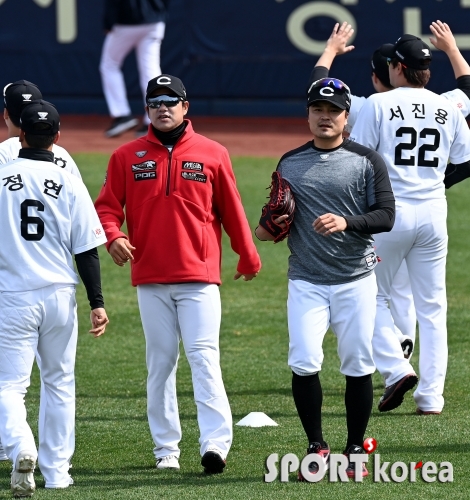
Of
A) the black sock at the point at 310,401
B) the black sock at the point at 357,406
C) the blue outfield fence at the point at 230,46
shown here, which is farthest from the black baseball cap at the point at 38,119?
the blue outfield fence at the point at 230,46

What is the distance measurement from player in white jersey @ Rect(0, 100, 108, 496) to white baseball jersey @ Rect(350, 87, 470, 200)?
1.93 metres

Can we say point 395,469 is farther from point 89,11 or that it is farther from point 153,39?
point 89,11

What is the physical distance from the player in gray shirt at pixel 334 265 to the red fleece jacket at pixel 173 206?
0.31 meters

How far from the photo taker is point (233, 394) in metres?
7.27

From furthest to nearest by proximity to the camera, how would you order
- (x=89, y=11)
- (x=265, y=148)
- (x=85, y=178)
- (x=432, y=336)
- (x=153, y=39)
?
1. (x=89, y=11)
2. (x=265, y=148)
3. (x=153, y=39)
4. (x=85, y=178)
5. (x=432, y=336)

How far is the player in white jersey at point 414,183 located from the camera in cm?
638

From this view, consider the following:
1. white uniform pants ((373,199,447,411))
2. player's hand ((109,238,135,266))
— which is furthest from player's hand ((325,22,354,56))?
player's hand ((109,238,135,266))

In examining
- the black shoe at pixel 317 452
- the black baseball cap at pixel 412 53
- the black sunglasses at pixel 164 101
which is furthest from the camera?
the black baseball cap at pixel 412 53

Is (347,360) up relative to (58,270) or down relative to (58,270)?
down

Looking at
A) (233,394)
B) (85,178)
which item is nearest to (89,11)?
(85,178)

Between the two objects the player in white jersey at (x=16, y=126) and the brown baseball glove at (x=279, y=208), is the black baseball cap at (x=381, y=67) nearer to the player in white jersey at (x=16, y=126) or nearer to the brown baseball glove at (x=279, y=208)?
the brown baseball glove at (x=279, y=208)

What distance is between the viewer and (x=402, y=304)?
7297 mm

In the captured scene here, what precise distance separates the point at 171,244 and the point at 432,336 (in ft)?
6.52

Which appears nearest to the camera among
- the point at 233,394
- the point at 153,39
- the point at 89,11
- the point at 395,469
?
the point at 395,469
